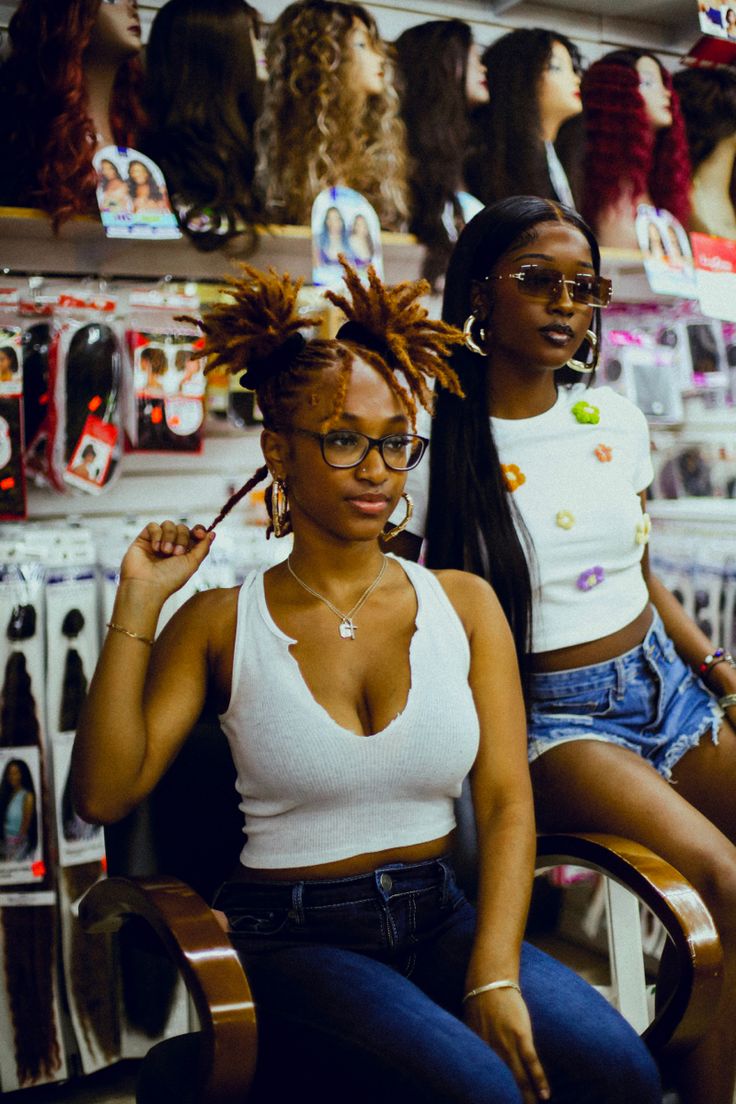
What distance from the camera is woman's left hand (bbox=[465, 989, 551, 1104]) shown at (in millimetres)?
1210

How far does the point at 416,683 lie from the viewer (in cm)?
144

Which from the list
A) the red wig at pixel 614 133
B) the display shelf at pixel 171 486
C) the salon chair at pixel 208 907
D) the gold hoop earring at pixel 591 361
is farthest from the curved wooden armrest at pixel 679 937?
the red wig at pixel 614 133

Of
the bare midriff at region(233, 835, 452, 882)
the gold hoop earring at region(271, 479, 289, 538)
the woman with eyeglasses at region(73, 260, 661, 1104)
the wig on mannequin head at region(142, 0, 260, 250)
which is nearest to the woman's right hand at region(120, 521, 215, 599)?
the woman with eyeglasses at region(73, 260, 661, 1104)

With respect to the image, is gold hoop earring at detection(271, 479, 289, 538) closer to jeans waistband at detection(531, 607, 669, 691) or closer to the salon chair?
the salon chair

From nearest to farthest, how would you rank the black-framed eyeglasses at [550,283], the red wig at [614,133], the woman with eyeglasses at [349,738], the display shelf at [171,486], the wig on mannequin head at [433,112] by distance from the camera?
the woman with eyeglasses at [349,738]
the black-framed eyeglasses at [550,283]
the display shelf at [171,486]
the wig on mannequin head at [433,112]
the red wig at [614,133]

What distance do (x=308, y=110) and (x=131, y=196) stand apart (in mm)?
564

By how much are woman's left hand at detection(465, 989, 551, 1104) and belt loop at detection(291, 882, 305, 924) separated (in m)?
0.23

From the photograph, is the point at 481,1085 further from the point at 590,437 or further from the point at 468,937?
the point at 590,437

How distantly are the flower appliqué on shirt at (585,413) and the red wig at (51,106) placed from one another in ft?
4.01

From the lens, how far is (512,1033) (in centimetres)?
123

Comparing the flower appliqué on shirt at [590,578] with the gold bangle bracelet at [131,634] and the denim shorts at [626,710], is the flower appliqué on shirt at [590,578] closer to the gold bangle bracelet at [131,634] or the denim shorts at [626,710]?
the denim shorts at [626,710]

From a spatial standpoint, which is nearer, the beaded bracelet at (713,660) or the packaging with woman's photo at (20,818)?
the beaded bracelet at (713,660)

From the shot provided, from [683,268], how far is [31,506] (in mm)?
1855

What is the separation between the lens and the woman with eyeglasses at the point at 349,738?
1.25 meters
